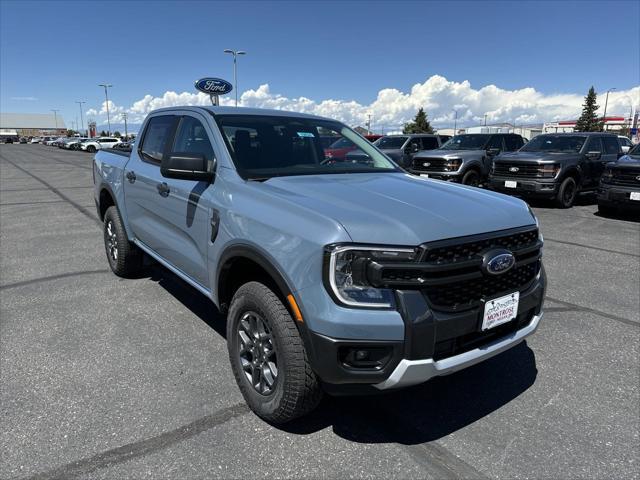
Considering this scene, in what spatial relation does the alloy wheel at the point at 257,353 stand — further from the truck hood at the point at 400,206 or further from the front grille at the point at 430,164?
the front grille at the point at 430,164

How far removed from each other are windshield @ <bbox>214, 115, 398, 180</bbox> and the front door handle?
71cm

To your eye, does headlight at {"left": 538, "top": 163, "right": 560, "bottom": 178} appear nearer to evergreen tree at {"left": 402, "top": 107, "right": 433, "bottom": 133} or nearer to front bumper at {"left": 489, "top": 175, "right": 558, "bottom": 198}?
front bumper at {"left": 489, "top": 175, "right": 558, "bottom": 198}

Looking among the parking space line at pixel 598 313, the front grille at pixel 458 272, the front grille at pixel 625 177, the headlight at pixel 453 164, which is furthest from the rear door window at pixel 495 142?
the front grille at pixel 458 272

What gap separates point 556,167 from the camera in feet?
35.6

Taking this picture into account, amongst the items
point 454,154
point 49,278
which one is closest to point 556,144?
point 454,154

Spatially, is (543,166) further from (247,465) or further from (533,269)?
(247,465)

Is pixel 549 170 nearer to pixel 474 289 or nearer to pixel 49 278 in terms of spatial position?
pixel 474 289

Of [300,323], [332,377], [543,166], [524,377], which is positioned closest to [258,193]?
[300,323]

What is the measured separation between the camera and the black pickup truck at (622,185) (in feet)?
30.6

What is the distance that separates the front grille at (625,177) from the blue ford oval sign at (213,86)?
797 centimetres

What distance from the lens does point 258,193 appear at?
2.76 m

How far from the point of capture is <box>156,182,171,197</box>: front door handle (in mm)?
3701

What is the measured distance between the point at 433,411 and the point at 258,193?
5.62 ft

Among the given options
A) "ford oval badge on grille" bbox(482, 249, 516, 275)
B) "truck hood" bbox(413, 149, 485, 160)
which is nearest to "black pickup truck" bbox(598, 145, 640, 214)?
"truck hood" bbox(413, 149, 485, 160)
